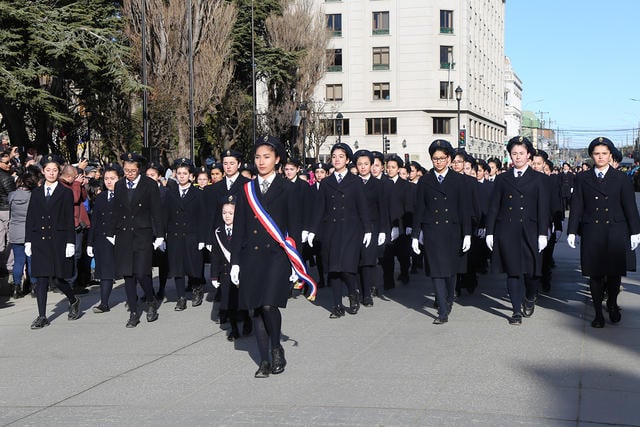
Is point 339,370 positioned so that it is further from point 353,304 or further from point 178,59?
point 178,59

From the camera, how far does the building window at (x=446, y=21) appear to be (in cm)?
6744

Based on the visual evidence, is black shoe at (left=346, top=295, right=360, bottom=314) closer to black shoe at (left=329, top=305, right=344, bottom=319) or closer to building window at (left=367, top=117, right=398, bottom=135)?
black shoe at (left=329, top=305, right=344, bottom=319)

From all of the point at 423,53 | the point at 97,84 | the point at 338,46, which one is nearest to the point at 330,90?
the point at 338,46

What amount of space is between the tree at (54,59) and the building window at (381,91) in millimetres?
42281

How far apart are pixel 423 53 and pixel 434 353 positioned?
61982 millimetres

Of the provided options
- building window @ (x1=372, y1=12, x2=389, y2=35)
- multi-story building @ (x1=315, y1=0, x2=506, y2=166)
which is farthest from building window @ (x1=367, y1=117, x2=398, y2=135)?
building window @ (x1=372, y1=12, x2=389, y2=35)

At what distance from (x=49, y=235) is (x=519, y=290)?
5.41m

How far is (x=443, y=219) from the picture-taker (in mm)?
9195

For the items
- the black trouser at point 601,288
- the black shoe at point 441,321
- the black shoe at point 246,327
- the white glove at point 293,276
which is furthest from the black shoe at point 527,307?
the white glove at point 293,276

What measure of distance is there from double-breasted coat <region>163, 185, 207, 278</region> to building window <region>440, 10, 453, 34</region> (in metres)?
59.9

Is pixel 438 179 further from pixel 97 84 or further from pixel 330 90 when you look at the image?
pixel 330 90

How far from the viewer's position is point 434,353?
7.43 meters

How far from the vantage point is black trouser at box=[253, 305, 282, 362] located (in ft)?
21.8

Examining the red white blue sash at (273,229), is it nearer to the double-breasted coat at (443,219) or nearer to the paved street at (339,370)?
the paved street at (339,370)
